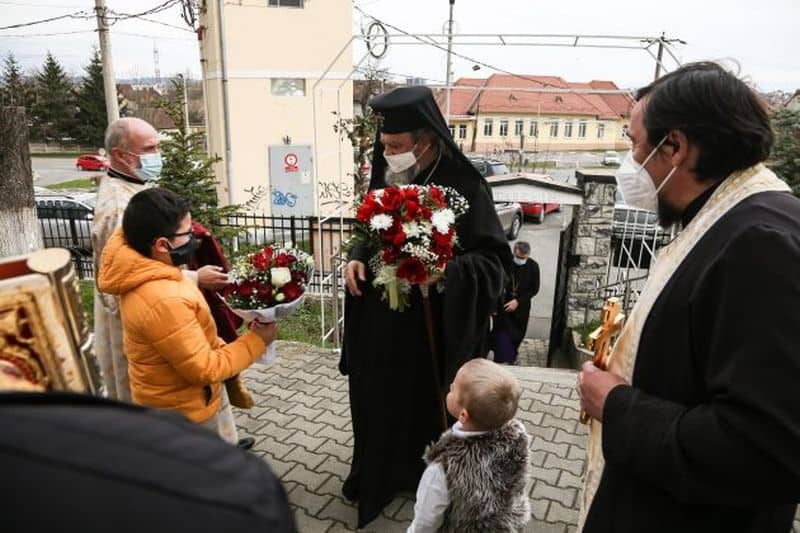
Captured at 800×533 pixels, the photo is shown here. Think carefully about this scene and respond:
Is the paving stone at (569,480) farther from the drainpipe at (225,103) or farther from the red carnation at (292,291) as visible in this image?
the drainpipe at (225,103)

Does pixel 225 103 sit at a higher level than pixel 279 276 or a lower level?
higher

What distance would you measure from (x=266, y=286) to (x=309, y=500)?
5.23 feet

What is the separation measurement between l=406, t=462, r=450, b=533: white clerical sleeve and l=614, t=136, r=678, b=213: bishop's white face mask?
1.27 meters

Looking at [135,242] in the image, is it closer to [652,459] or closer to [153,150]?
[153,150]

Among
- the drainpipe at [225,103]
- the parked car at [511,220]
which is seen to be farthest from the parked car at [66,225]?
the parked car at [511,220]

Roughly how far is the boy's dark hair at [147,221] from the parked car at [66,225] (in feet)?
22.9

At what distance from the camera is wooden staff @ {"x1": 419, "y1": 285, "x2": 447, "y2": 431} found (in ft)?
9.66

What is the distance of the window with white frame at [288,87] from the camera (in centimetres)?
1664

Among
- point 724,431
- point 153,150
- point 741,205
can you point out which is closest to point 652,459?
point 724,431

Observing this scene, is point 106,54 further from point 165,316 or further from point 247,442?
point 165,316

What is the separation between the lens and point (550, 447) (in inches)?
165

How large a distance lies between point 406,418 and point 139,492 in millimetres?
2806

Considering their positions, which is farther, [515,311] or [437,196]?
[515,311]

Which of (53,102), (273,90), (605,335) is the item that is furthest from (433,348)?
(53,102)
